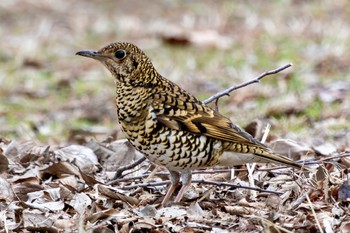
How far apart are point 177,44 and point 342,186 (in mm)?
8783

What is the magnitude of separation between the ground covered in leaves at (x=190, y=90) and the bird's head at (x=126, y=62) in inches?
30.1

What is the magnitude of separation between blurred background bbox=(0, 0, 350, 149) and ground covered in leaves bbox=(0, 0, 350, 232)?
0.03 metres

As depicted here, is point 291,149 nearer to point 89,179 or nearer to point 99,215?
point 89,179

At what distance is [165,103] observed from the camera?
5.72m

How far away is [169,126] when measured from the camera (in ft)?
18.4

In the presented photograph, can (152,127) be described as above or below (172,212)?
above

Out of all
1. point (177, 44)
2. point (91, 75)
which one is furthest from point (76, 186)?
point (177, 44)

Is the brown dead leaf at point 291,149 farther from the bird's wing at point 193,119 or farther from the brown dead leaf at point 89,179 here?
the brown dead leaf at point 89,179

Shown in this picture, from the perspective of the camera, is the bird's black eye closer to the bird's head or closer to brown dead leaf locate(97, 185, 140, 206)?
the bird's head

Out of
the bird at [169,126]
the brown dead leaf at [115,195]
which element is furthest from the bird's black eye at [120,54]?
the brown dead leaf at [115,195]

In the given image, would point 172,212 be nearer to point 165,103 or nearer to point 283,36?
point 165,103

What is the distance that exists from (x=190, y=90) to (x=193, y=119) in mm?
5865

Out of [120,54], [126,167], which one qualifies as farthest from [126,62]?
[126,167]

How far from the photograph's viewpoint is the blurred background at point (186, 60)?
984cm
